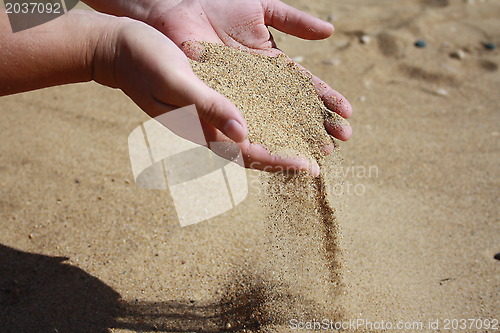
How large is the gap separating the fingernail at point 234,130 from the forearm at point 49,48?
1.90 feet

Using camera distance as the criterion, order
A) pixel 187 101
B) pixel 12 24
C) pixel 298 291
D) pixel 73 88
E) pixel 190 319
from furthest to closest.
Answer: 1. pixel 73 88
2. pixel 298 291
3. pixel 190 319
4. pixel 12 24
5. pixel 187 101

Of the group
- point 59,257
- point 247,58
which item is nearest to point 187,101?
point 247,58

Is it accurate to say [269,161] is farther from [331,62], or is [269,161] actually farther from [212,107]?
[331,62]

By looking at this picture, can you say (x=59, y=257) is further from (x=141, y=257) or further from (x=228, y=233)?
(x=228, y=233)

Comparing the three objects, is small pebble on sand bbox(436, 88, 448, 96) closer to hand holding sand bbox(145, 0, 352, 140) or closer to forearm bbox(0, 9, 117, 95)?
hand holding sand bbox(145, 0, 352, 140)

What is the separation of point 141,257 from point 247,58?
3.11 feet

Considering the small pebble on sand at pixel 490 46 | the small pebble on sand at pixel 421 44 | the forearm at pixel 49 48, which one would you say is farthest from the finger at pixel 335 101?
the small pebble on sand at pixel 490 46

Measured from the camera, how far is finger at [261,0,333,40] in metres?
2.24

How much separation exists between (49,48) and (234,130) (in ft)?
2.48

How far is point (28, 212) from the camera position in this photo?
2297 mm

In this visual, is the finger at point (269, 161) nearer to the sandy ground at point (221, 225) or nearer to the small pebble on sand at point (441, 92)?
the sandy ground at point (221, 225)

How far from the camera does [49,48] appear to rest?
67.5 inches

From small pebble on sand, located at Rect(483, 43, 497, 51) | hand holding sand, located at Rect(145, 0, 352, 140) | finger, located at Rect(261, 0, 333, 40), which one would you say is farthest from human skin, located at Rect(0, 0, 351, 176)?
small pebble on sand, located at Rect(483, 43, 497, 51)

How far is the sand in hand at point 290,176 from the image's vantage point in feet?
5.95
